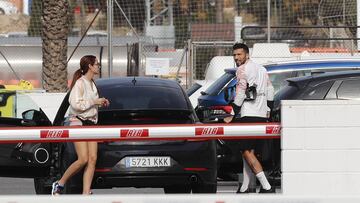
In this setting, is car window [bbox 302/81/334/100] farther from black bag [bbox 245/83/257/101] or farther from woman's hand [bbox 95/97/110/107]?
woman's hand [bbox 95/97/110/107]

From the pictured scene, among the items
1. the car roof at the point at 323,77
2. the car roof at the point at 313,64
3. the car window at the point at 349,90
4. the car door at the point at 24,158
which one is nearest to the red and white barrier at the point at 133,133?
the car door at the point at 24,158

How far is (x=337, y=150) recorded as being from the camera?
31.7ft

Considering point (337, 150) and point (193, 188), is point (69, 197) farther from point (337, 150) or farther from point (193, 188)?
point (193, 188)

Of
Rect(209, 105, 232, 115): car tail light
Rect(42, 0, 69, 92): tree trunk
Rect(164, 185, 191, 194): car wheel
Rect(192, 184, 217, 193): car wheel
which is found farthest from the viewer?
Rect(42, 0, 69, 92): tree trunk

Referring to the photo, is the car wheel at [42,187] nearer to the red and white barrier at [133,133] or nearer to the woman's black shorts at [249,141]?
the woman's black shorts at [249,141]

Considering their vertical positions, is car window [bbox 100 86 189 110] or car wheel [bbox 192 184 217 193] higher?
car window [bbox 100 86 189 110]

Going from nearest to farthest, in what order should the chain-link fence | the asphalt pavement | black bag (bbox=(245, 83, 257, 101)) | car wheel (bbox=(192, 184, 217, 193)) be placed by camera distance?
car wheel (bbox=(192, 184, 217, 193)) < black bag (bbox=(245, 83, 257, 101)) < the asphalt pavement < the chain-link fence

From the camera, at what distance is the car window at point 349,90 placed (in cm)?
1459

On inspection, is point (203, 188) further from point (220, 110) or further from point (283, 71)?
point (283, 71)

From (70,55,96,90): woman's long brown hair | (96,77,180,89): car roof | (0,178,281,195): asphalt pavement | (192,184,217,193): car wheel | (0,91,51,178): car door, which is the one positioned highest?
(70,55,96,90): woman's long brown hair

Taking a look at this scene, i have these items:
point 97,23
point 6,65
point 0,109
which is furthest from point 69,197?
point 97,23

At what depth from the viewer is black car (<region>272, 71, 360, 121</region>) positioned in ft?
48.0

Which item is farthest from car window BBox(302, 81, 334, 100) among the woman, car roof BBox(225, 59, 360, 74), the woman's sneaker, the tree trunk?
the tree trunk

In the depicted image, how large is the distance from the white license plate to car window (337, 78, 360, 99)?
311 cm
